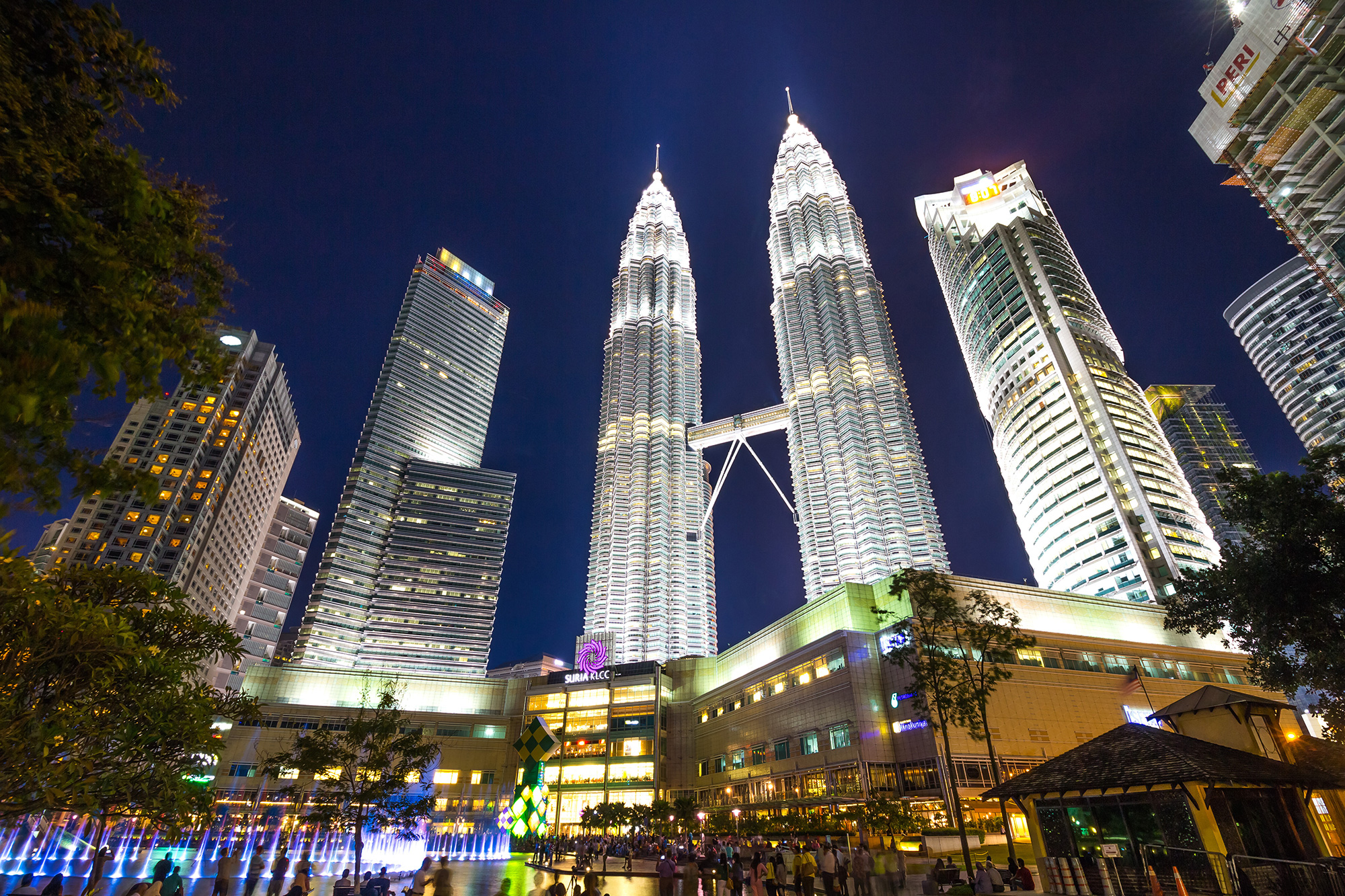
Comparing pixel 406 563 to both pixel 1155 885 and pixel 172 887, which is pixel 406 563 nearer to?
pixel 172 887

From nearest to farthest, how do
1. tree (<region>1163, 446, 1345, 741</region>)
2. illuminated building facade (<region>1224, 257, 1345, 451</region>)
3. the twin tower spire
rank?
tree (<region>1163, 446, 1345, 741</region>) → the twin tower spire → illuminated building facade (<region>1224, 257, 1345, 451</region>)

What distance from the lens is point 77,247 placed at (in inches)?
239

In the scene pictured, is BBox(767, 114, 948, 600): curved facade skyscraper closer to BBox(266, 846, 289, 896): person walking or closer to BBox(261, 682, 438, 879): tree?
BBox(261, 682, 438, 879): tree

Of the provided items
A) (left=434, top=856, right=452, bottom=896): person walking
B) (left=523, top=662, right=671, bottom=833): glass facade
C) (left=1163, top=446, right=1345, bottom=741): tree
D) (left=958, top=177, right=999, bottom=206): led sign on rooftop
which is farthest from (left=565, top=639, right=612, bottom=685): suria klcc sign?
(left=958, top=177, right=999, bottom=206): led sign on rooftop

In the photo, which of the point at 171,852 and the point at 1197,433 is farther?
the point at 1197,433

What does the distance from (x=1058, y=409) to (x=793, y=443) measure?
5353cm

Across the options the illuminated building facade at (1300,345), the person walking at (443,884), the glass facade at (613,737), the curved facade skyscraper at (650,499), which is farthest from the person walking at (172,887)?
the illuminated building facade at (1300,345)

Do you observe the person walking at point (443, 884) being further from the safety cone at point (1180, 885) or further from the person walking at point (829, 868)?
the safety cone at point (1180, 885)

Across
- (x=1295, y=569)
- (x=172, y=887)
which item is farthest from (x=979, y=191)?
(x=172, y=887)

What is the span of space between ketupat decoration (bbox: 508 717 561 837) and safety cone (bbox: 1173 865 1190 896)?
1563 centimetres

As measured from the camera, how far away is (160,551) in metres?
120

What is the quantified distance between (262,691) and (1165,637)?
135766 millimetres

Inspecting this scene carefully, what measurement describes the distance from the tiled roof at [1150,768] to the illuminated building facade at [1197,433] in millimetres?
185886

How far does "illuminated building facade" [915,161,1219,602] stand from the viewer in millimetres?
103438
